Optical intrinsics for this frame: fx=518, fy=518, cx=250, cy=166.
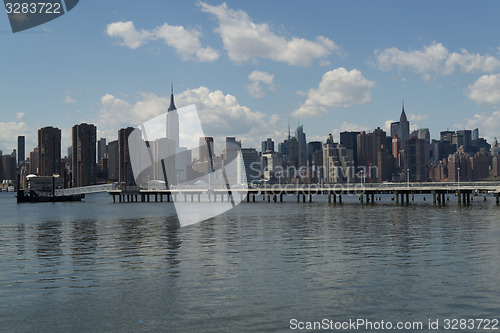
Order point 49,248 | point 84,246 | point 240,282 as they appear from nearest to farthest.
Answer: point 240,282
point 49,248
point 84,246

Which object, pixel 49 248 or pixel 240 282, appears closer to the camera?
pixel 240 282

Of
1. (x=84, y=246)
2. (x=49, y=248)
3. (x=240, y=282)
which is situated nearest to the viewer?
(x=240, y=282)

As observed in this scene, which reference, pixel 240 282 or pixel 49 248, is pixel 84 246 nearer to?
pixel 49 248

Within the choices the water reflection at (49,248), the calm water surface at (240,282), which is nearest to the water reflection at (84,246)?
the calm water surface at (240,282)

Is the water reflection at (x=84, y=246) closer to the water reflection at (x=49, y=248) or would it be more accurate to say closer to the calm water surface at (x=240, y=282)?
the calm water surface at (x=240, y=282)

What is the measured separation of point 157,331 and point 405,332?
29.7 ft

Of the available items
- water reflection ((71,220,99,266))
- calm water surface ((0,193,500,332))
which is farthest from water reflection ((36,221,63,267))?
water reflection ((71,220,99,266))

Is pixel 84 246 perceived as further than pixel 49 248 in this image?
Yes

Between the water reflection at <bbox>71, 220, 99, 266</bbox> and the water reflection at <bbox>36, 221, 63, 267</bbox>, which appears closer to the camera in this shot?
the water reflection at <bbox>36, 221, 63, 267</bbox>

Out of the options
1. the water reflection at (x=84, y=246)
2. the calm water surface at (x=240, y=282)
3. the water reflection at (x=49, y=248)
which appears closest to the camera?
the calm water surface at (x=240, y=282)

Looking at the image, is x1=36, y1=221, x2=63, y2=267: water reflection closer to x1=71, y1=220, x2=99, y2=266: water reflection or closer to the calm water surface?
the calm water surface

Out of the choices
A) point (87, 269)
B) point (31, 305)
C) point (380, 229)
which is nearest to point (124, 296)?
point (31, 305)

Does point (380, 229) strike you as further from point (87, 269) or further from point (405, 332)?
point (405, 332)

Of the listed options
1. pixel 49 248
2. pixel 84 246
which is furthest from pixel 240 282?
pixel 49 248
